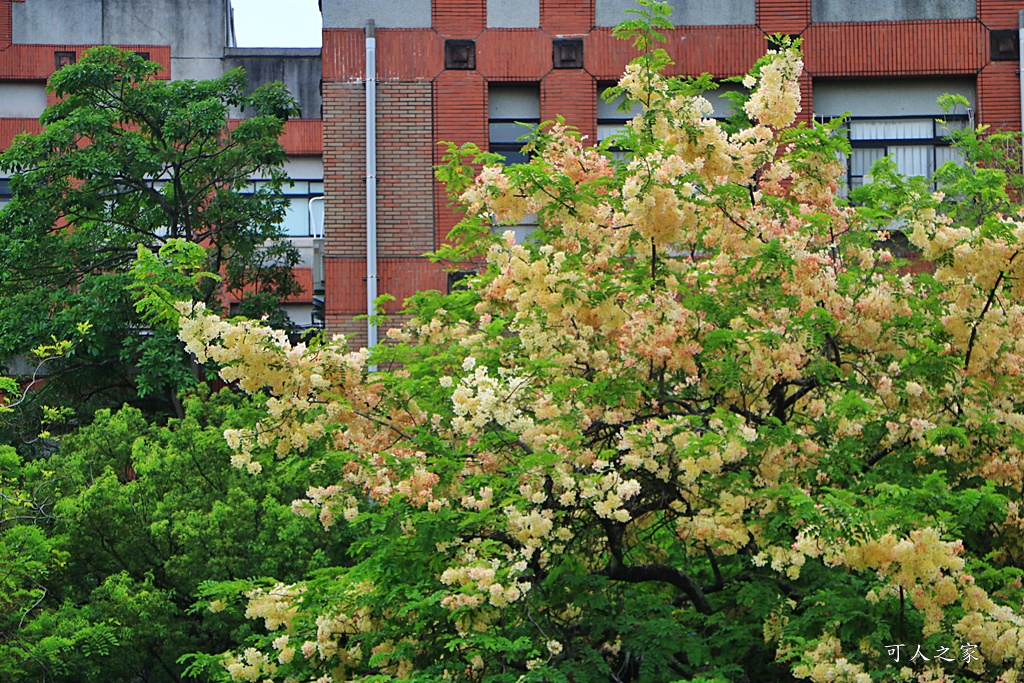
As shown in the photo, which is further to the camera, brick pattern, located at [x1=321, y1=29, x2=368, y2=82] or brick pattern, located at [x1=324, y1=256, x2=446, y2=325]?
brick pattern, located at [x1=321, y1=29, x2=368, y2=82]

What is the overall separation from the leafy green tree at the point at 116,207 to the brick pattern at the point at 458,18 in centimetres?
392

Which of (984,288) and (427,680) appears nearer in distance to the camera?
(427,680)

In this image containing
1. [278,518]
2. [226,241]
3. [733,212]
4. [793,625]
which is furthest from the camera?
[226,241]

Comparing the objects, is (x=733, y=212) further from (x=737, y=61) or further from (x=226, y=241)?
(x=226, y=241)

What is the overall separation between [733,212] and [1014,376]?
259 centimetres

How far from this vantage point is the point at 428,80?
27.3 m

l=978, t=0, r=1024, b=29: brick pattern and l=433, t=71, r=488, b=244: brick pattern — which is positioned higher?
l=978, t=0, r=1024, b=29: brick pattern

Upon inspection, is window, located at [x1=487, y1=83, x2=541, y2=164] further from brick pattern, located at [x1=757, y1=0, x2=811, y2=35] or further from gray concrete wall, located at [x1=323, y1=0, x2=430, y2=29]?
brick pattern, located at [x1=757, y1=0, x2=811, y2=35]

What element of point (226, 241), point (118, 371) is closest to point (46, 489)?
point (118, 371)

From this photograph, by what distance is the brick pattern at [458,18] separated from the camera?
27.5m

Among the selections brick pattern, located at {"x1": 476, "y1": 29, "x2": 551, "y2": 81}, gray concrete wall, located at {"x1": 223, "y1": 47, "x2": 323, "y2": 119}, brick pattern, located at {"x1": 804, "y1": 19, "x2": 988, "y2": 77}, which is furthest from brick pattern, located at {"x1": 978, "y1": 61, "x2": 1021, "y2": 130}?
gray concrete wall, located at {"x1": 223, "y1": 47, "x2": 323, "y2": 119}

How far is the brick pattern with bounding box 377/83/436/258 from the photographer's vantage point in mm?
26875

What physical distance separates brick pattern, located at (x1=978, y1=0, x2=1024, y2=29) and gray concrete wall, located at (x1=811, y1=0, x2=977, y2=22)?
165mm

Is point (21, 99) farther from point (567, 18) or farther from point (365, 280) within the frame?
point (567, 18)
